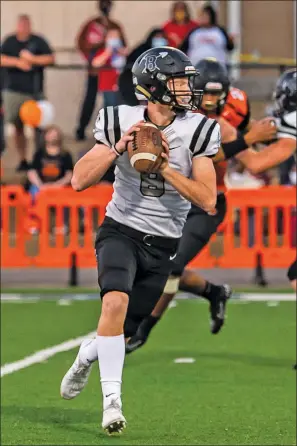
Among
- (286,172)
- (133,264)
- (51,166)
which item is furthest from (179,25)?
(133,264)

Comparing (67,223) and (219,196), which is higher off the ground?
(219,196)

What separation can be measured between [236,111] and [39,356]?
222 cm

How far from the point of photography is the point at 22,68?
17922mm

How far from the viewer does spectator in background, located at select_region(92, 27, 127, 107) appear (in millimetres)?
18000

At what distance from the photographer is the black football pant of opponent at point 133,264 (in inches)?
297

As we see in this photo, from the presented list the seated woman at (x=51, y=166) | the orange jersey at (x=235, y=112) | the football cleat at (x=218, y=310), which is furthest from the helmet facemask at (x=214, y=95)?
the seated woman at (x=51, y=166)

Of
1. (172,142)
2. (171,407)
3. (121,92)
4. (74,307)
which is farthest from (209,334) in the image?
(121,92)

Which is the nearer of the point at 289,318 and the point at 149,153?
the point at 149,153

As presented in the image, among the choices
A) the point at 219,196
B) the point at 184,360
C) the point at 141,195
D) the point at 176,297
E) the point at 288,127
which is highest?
the point at 288,127

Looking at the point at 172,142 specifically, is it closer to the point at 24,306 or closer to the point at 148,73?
the point at 148,73

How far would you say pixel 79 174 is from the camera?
7414 mm

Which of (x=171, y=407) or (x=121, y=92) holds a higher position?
(x=121, y=92)

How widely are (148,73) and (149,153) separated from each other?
559mm

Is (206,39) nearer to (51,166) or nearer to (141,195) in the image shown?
(51,166)
